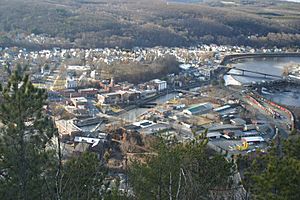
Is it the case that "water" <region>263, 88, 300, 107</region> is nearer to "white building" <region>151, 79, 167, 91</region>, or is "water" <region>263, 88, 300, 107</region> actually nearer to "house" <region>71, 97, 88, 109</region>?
"white building" <region>151, 79, 167, 91</region>

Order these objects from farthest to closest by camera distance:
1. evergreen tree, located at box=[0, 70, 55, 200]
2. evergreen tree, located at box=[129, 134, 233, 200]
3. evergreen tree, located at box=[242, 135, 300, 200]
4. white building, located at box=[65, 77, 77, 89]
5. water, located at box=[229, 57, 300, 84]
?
1. water, located at box=[229, 57, 300, 84]
2. white building, located at box=[65, 77, 77, 89]
3. evergreen tree, located at box=[129, 134, 233, 200]
4. evergreen tree, located at box=[0, 70, 55, 200]
5. evergreen tree, located at box=[242, 135, 300, 200]

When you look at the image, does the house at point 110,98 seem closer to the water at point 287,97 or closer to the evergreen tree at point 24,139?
the water at point 287,97

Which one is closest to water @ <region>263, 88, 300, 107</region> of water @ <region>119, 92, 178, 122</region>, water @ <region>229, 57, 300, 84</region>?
water @ <region>229, 57, 300, 84</region>

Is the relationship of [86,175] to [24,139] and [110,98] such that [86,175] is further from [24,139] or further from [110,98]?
[110,98]

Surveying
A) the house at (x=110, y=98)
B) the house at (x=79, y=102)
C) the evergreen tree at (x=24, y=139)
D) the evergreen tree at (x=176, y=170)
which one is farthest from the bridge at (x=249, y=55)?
the evergreen tree at (x=24, y=139)

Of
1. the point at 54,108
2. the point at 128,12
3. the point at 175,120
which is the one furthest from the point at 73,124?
the point at 128,12

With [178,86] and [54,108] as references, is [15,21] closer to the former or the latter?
[178,86]
